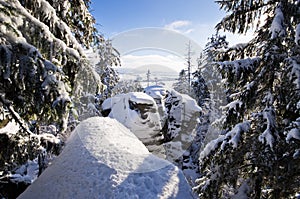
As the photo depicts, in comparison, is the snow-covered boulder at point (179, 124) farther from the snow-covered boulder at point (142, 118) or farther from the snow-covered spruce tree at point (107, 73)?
the snow-covered spruce tree at point (107, 73)

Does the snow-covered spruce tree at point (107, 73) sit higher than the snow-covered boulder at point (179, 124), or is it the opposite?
the snow-covered spruce tree at point (107, 73)

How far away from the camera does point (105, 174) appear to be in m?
4.77

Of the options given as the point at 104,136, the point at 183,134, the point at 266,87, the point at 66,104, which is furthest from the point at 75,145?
the point at 183,134

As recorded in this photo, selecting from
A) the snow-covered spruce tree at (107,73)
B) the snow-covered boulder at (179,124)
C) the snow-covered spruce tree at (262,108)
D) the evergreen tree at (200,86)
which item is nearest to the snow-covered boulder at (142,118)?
the snow-covered boulder at (179,124)

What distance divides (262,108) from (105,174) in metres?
3.85

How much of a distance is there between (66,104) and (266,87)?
4.58 meters

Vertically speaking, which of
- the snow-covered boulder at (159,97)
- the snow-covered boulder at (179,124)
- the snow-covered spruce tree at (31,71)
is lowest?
the snow-covered boulder at (179,124)

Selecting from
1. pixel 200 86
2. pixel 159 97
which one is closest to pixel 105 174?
pixel 159 97

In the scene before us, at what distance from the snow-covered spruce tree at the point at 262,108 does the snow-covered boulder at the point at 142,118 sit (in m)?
9.89

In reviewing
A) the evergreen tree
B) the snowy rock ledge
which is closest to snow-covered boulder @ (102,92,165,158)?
the evergreen tree

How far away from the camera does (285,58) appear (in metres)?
5.36

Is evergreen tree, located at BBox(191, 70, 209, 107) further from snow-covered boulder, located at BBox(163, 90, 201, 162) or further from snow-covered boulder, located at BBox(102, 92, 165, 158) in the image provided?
snow-covered boulder, located at BBox(102, 92, 165, 158)

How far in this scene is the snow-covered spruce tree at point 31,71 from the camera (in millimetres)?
2947

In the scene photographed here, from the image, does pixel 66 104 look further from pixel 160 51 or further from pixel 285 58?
pixel 160 51
